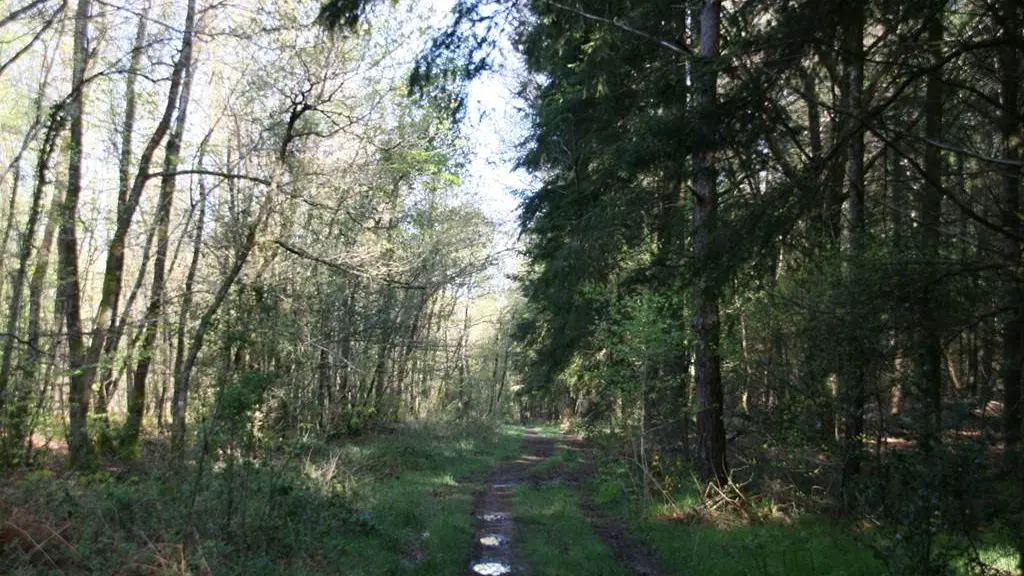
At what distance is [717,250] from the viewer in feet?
21.0

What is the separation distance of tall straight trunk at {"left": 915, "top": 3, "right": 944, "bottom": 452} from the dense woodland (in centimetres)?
5

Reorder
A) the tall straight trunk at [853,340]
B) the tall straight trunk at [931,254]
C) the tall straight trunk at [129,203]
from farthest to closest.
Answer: the tall straight trunk at [129,203]
the tall straight trunk at [853,340]
the tall straight trunk at [931,254]

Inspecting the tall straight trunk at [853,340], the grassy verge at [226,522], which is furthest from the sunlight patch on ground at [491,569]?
the tall straight trunk at [853,340]

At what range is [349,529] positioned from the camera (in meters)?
8.63

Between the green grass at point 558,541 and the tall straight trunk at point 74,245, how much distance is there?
7027mm

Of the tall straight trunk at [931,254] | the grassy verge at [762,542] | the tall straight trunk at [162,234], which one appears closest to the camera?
the tall straight trunk at [931,254]

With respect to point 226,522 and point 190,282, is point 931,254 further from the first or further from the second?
point 190,282

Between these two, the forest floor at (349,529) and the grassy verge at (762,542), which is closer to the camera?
the forest floor at (349,529)

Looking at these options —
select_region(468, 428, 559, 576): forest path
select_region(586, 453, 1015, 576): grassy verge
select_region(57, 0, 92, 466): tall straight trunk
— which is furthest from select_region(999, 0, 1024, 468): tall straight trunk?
select_region(57, 0, 92, 466): tall straight trunk

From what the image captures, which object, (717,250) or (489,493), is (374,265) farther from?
(717,250)

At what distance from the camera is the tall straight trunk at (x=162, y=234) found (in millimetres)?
11844

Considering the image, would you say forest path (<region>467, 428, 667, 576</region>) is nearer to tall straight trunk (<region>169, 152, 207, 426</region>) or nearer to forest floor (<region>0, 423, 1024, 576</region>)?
forest floor (<region>0, 423, 1024, 576</region>)

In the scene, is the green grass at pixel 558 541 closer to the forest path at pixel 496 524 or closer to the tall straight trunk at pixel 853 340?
the forest path at pixel 496 524

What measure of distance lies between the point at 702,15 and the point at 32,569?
1104 centimetres
